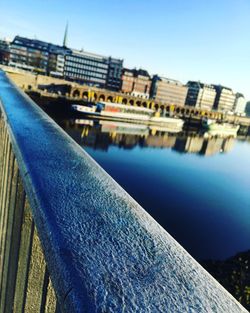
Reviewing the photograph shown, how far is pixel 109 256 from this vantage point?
0.65 meters

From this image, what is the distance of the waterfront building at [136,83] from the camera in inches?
3537

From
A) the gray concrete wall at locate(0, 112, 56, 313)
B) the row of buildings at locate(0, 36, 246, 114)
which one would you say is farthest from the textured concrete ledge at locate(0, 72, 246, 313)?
the row of buildings at locate(0, 36, 246, 114)

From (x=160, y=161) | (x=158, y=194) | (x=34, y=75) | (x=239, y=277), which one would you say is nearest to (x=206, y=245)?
(x=239, y=277)

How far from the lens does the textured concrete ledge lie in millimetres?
538

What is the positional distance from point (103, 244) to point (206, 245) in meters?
12.7

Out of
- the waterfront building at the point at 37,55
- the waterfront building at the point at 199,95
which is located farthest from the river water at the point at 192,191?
the waterfront building at the point at 199,95

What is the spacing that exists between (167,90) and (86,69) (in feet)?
93.2

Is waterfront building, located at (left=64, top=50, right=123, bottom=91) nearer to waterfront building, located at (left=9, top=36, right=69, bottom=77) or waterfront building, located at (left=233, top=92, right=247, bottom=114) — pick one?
waterfront building, located at (left=9, top=36, right=69, bottom=77)

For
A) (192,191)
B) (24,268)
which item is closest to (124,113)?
(192,191)

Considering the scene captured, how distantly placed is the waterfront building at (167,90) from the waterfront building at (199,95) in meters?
7.26

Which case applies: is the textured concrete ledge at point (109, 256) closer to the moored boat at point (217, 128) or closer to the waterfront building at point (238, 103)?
the moored boat at point (217, 128)

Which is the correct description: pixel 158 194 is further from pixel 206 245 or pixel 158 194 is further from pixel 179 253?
pixel 179 253

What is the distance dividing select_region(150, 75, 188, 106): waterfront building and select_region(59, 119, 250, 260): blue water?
6789 centimetres

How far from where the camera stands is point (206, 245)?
1255 cm
